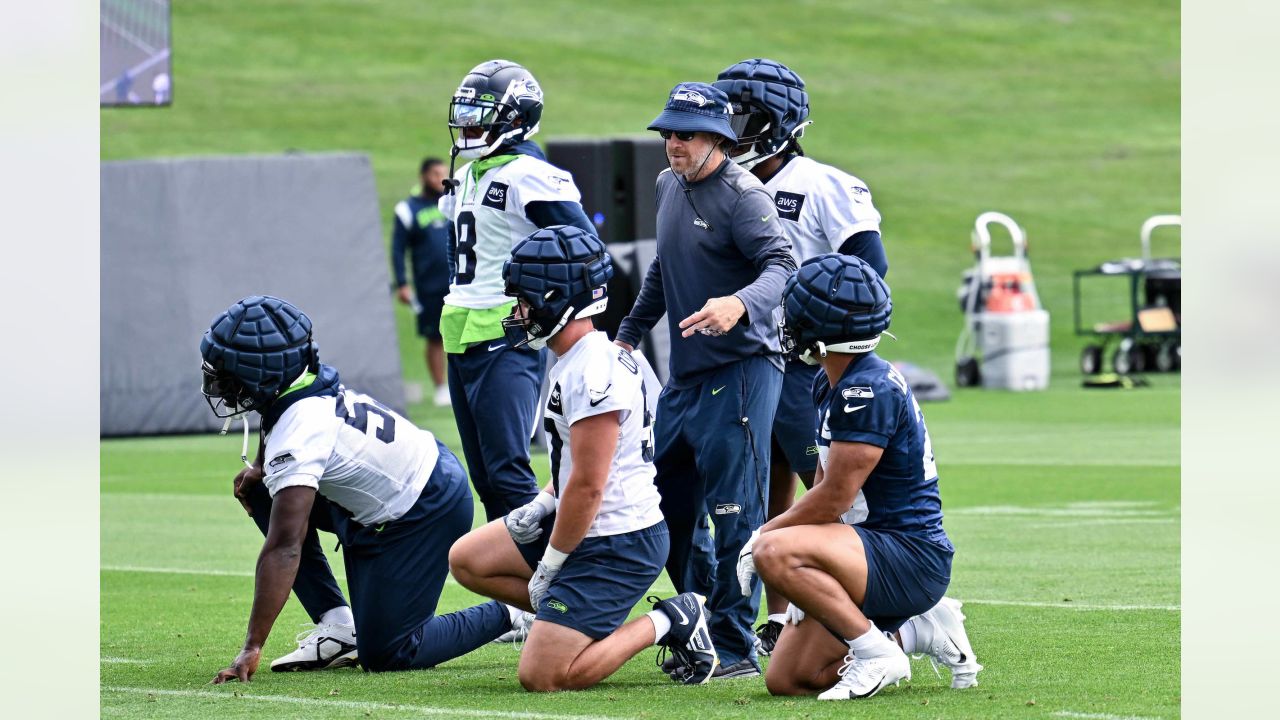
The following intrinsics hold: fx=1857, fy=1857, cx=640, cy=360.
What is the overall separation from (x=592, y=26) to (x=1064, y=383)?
2149cm

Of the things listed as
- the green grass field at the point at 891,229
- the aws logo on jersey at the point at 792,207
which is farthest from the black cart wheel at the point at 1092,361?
the aws logo on jersey at the point at 792,207

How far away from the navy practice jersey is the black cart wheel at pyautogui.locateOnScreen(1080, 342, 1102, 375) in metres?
15.3

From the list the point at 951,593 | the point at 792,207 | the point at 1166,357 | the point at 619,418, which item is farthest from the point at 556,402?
the point at 1166,357

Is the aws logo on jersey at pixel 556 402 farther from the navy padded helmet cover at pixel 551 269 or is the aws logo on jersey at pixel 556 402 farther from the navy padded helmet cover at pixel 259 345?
the navy padded helmet cover at pixel 259 345

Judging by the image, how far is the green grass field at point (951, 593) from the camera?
16.3ft

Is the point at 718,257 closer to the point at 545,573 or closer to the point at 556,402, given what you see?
the point at 556,402

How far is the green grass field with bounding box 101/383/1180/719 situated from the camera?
16.3 ft

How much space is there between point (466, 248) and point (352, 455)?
1.21 m

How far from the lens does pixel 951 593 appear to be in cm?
729

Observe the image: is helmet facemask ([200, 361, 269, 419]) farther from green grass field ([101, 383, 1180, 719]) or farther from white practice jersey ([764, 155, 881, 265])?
white practice jersey ([764, 155, 881, 265])

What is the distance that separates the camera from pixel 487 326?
6.36 metres

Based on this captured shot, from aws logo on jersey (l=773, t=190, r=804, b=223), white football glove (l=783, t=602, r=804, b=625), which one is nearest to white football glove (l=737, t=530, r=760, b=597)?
white football glove (l=783, t=602, r=804, b=625)

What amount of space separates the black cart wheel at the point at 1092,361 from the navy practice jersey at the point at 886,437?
15.3 meters
